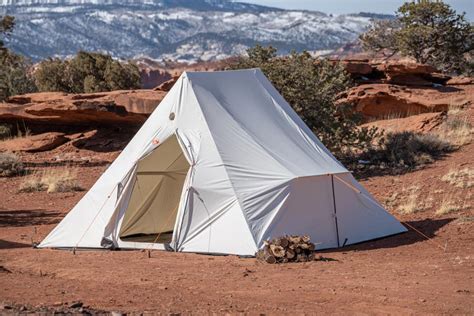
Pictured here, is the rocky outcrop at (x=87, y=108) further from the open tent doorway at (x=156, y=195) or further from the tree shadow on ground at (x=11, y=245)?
the tree shadow on ground at (x=11, y=245)

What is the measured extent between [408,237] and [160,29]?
440 feet

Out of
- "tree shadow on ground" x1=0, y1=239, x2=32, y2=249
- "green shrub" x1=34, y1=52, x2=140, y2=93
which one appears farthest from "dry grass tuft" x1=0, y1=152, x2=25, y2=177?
"green shrub" x1=34, y1=52, x2=140, y2=93

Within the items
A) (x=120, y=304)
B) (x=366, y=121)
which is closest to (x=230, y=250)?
(x=120, y=304)

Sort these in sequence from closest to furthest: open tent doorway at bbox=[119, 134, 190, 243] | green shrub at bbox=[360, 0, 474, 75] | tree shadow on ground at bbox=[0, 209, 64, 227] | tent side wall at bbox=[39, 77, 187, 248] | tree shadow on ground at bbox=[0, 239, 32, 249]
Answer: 1. tent side wall at bbox=[39, 77, 187, 248]
2. tree shadow on ground at bbox=[0, 239, 32, 249]
3. open tent doorway at bbox=[119, 134, 190, 243]
4. tree shadow on ground at bbox=[0, 209, 64, 227]
5. green shrub at bbox=[360, 0, 474, 75]

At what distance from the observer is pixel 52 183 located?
1920 cm

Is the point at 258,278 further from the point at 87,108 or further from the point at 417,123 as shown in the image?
the point at 87,108

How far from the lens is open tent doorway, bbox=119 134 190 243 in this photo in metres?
13.7

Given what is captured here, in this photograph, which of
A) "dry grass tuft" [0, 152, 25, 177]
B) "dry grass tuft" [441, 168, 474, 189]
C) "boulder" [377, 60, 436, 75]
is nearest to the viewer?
"dry grass tuft" [441, 168, 474, 189]

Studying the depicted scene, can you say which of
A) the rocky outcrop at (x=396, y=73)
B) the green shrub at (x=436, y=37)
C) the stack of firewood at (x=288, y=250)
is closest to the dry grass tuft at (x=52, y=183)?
the stack of firewood at (x=288, y=250)

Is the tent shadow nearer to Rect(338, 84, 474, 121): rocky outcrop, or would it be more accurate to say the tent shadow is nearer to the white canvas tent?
the white canvas tent

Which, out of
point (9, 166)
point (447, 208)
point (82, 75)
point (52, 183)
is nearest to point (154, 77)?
point (82, 75)

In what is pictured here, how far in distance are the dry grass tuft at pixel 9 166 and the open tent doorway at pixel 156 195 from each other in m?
8.00

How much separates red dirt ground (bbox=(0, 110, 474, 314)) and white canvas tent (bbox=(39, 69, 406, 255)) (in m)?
0.39

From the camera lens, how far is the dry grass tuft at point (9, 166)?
21.1 m
